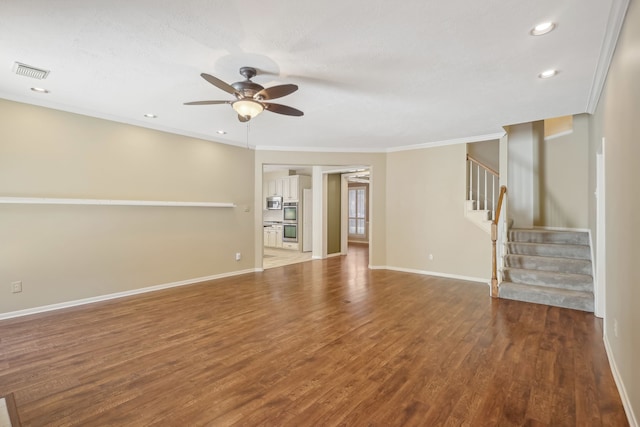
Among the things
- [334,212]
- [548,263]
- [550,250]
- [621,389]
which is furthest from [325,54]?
[334,212]

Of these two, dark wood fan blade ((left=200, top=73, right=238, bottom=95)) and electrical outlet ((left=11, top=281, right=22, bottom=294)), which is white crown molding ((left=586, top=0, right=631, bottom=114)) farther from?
electrical outlet ((left=11, top=281, right=22, bottom=294))

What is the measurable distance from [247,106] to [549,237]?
17.0 ft

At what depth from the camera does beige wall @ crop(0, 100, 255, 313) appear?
Answer: 3.77 meters

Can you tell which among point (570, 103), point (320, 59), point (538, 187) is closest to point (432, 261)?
point (538, 187)

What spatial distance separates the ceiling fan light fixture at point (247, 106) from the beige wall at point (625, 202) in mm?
2702

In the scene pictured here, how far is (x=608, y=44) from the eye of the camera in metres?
2.44

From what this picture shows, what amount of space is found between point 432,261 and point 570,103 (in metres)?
3.43

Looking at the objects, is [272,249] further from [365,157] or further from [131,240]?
[131,240]

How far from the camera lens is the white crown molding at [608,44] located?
2.03 metres

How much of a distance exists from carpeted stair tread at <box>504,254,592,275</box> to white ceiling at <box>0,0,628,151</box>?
2083 mm

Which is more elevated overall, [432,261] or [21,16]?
[21,16]

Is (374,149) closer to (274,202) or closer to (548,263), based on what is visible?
(548,263)

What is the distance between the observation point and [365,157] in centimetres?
683

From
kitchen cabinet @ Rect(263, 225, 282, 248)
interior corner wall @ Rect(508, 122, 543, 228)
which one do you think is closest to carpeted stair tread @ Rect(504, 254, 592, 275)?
interior corner wall @ Rect(508, 122, 543, 228)
